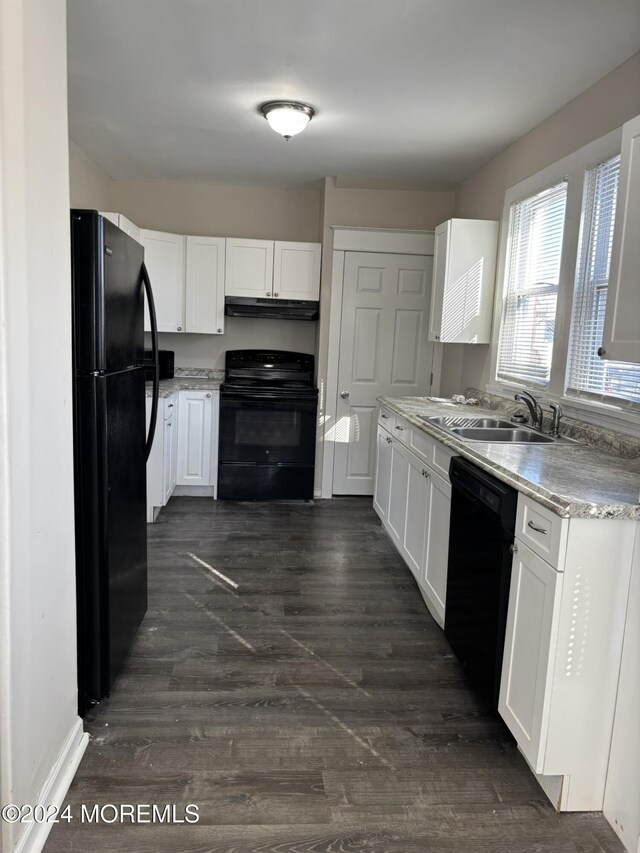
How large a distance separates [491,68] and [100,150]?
2.78 meters

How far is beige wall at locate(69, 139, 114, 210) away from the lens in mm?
4141

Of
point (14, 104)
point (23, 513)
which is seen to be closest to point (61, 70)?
point (14, 104)

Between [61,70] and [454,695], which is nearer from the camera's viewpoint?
[61,70]

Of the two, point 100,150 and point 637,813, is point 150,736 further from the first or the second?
point 100,150

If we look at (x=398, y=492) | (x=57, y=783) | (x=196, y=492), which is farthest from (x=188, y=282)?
(x=57, y=783)

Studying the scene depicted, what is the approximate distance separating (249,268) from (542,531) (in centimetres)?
374

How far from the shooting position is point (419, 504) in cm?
312

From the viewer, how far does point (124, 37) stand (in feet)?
8.48

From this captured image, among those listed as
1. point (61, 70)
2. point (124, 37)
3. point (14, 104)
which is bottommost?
point (14, 104)

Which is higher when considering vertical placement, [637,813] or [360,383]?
[360,383]

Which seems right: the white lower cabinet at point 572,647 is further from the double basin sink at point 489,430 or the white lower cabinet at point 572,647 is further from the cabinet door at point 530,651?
the double basin sink at point 489,430

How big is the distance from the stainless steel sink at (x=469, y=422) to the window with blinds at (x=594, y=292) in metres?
0.41

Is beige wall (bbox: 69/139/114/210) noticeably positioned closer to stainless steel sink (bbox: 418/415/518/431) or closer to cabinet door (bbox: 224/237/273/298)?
cabinet door (bbox: 224/237/273/298)

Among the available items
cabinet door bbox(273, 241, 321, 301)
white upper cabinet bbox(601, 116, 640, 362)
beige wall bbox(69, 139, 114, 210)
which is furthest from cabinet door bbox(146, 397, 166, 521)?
white upper cabinet bbox(601, 116, 640, 362)
